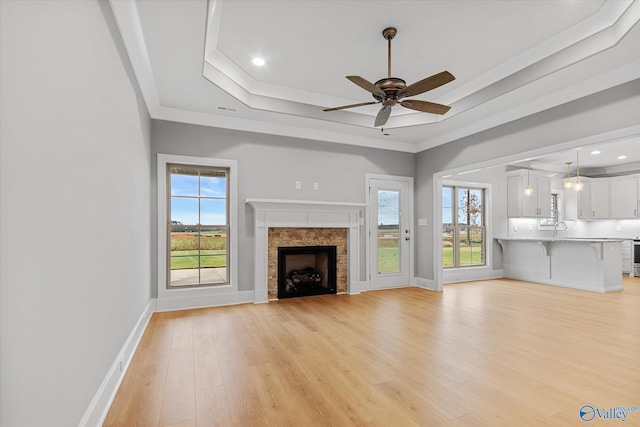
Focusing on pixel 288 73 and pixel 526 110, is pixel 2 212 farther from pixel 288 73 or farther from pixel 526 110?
pixel 526 110

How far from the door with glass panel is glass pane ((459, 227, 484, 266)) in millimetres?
1606

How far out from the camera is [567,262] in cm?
634

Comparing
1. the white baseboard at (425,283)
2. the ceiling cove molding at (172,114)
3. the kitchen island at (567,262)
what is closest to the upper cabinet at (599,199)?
the kitchen island at (567,262)

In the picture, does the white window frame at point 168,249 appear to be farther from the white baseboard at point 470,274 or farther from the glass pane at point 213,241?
the white baseboard at point 470,274

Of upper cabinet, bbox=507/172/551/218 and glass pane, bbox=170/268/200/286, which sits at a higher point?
upper cabinet, bbox=507/172/551/218

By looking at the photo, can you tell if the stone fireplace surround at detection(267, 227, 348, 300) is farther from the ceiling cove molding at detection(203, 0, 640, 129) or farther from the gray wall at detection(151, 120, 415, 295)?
the ceiling cove molding at detection(203, 0, 640, 129)

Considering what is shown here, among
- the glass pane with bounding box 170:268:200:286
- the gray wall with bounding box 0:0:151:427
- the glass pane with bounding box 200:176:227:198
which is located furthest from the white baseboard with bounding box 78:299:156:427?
the glass pane with bounding box 200:176:227:198

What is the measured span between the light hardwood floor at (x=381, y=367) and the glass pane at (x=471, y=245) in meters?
2.55

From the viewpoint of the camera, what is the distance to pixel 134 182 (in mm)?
3168

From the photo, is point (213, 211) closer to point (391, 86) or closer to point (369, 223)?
point (369, 223)

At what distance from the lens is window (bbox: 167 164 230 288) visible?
4.63 metres

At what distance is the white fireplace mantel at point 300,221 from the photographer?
4.93m

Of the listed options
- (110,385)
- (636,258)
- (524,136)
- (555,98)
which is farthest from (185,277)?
(636,258)

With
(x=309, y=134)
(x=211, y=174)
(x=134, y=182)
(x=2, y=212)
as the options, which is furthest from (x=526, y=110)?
(x=2, y=212)
